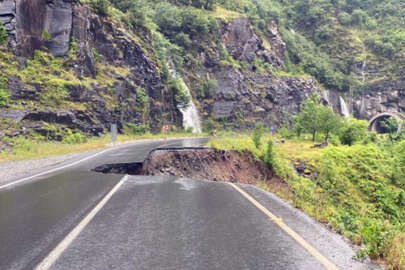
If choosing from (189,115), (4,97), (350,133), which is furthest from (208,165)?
(189,115)

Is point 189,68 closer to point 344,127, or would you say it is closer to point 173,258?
point 344,127

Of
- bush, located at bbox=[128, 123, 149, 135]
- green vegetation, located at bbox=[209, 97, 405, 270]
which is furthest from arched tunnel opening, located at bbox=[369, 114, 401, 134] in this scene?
bush, located at bbox=[128, 123, 149, 135]

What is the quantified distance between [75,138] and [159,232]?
25.4 m

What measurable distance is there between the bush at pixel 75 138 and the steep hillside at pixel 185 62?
62 centimetres

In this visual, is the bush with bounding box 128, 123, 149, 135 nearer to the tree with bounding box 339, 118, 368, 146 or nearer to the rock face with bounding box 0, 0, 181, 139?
the rock face with bounding box 0, 0, 181, 139

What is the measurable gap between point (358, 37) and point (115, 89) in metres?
88.4

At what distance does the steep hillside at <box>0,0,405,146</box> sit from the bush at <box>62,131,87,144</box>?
0.62m

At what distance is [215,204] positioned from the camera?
7.00 metres

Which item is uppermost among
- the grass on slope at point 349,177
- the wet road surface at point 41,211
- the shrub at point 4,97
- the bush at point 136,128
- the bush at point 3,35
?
the bush at point 3,35

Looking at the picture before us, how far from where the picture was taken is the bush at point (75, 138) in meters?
27.2

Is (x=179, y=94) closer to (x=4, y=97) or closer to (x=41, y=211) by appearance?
(x=4, y=97)

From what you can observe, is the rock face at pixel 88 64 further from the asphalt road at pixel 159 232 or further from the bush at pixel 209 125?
the asphalt road at pixel 159 232

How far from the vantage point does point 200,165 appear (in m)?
16.9

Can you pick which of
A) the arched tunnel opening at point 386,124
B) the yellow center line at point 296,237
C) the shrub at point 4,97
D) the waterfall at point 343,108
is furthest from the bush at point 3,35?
the waterfall at point 343,108
